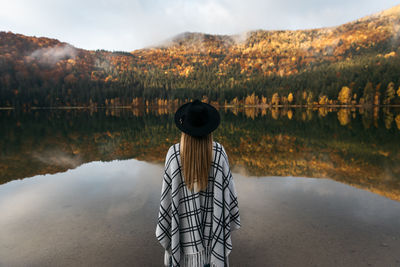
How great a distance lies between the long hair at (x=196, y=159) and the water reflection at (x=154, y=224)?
2577 millimetres

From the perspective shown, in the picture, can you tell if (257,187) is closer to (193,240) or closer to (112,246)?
(112,246)

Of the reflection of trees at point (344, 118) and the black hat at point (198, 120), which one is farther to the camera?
the reflection of trees at point (344, 118)

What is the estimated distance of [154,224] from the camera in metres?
6.25

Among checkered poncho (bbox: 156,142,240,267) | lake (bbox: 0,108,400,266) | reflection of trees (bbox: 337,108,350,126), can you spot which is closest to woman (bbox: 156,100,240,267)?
checkered poncho (bbox: 156,142,240,267)

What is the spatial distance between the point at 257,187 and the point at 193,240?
6449 millimetres

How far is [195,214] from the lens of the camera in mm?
3199

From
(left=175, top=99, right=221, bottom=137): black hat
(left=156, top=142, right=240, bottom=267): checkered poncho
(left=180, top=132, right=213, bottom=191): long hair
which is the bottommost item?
(left=156, top=142, right=240, bottom=267): checkered poncho

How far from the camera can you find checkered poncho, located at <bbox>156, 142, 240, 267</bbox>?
10.1 feet

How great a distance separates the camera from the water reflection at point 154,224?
15.7 feet

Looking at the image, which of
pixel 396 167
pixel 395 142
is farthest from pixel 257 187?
pixel 395 142

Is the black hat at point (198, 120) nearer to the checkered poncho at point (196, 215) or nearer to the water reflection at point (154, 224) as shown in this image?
the checkered poncho at point (196, 215)

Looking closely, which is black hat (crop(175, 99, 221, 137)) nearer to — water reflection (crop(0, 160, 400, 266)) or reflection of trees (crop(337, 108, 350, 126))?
water reflection (crop(0, 160, 400, 266))

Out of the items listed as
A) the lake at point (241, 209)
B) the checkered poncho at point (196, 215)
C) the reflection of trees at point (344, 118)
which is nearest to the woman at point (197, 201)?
the checkered poncho at point (196, 215)

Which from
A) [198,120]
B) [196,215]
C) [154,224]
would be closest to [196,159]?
[198,120]
